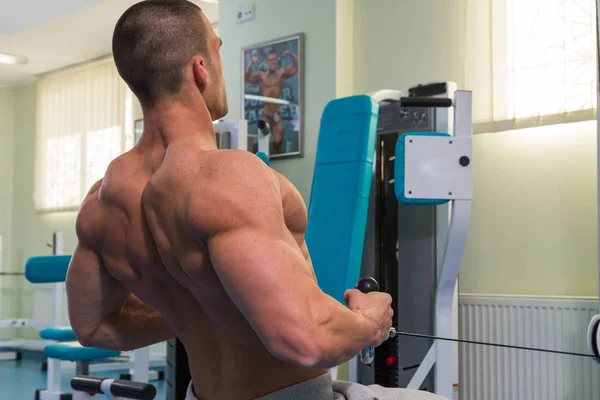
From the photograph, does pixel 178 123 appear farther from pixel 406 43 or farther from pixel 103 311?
pixel 406 43

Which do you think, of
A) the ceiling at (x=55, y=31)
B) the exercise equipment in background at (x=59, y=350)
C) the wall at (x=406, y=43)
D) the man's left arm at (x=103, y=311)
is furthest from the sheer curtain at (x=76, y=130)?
the man's left arm at (x=103, y=311)

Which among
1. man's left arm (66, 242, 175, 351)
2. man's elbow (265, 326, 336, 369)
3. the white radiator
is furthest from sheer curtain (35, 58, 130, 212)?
man's elbow (265, 326, 336, 369)

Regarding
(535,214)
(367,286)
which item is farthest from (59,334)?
(367,286)

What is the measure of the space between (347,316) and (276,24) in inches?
158

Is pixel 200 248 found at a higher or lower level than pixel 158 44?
lower

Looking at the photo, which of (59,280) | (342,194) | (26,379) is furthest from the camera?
(26,379)

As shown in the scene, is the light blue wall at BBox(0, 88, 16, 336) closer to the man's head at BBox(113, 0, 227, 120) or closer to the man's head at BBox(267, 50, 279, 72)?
the man's head at BBox(267, 50, 279, 72)

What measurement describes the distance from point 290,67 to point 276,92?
0.62 ft

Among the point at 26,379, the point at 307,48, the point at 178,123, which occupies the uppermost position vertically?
the point at 307,48

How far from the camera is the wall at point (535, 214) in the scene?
3611 mm

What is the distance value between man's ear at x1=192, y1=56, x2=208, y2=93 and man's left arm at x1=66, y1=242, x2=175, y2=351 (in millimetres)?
370

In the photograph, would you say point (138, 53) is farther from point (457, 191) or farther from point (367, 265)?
point (367, 265)

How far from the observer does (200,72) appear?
1.26 meters

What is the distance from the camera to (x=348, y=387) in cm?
126
